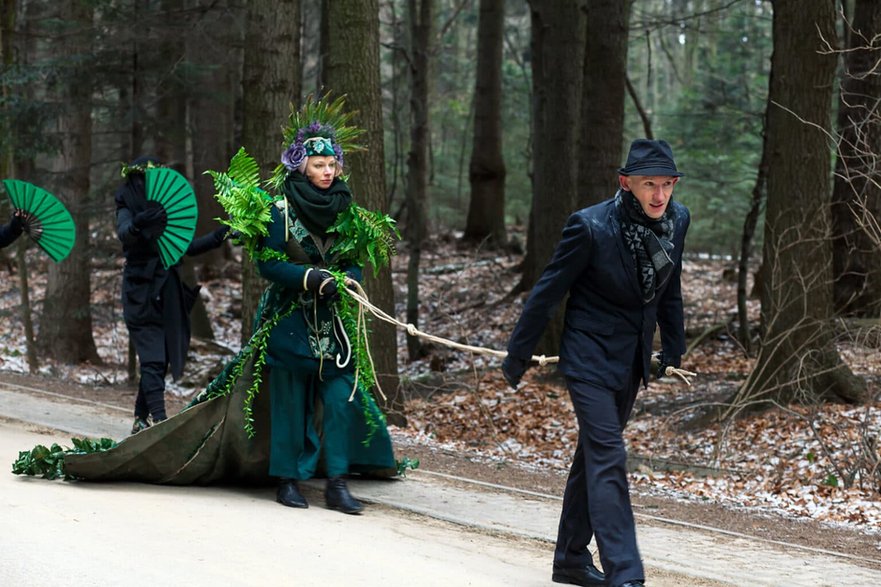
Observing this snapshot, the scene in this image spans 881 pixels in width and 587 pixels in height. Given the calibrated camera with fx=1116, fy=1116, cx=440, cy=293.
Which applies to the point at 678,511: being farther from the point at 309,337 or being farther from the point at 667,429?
the point at 667,429

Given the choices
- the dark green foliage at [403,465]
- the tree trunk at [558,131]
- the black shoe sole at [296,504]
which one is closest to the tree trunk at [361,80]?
the dark green foliage at [403,465]

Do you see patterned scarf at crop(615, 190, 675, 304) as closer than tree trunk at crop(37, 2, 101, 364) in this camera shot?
Yes

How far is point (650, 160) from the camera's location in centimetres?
543

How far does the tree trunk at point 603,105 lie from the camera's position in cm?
1528

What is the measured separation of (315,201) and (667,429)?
23.1 ft

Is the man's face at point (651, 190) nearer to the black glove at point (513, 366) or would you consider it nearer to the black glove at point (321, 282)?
the black glove at point (513, 366)

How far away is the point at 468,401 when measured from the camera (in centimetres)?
1502

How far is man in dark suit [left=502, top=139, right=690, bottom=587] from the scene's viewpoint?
17.8 feet

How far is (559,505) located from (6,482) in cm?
391

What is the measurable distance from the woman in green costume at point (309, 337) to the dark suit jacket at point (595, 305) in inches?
85.9

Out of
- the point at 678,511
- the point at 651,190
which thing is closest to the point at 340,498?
the point at 678,511

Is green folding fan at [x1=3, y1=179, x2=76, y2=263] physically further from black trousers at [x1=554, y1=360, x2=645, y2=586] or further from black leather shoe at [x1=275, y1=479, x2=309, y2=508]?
black trousers at [x1=554, y1=360, x2=645, y2=586]

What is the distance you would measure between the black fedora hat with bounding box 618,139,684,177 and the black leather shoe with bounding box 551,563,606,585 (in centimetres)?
202

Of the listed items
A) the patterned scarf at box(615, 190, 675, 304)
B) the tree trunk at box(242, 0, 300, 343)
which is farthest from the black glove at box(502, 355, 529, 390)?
the tree trunk at box(242, 0, 300, 343)
